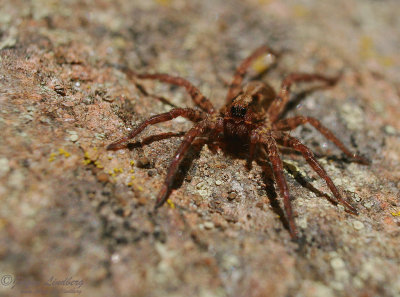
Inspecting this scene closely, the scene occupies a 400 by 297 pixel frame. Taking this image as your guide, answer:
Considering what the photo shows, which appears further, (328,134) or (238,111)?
(328,134)

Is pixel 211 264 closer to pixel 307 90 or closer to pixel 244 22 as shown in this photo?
pixel 307 90

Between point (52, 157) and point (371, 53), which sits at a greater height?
point (371, 53)

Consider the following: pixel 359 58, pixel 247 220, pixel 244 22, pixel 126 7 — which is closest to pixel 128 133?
pixel 247 220

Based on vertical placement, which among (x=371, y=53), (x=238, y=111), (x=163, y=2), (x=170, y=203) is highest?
(x=371, y=53)

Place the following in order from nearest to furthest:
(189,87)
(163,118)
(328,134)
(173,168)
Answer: (173,168) < (163,118) < (328,134) < (189,87)

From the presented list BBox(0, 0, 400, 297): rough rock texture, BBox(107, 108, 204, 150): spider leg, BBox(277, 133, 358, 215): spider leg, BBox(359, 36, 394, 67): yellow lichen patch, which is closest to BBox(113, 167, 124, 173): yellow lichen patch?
BBox(0, 0, 400, 297): rough rock texture

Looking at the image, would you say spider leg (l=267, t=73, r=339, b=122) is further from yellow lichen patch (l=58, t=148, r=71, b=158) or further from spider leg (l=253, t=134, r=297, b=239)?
yellow lichen patch (l=58, t=148, r=71, b=158)

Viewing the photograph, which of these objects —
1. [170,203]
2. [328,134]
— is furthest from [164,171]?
[328,134]

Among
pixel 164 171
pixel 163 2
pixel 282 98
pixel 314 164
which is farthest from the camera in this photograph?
pixel 163 2

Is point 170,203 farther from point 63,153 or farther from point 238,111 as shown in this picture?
point 238,111
